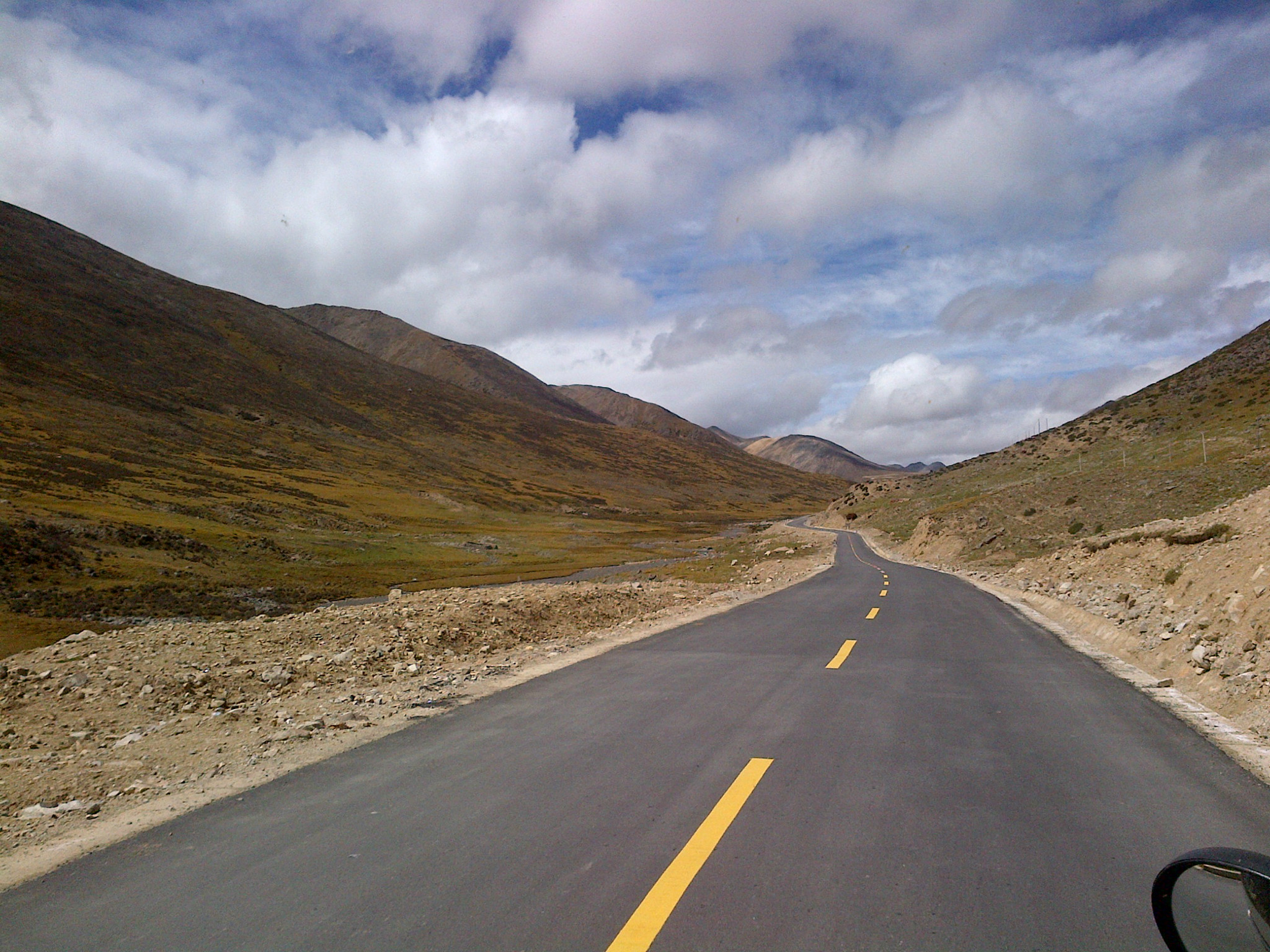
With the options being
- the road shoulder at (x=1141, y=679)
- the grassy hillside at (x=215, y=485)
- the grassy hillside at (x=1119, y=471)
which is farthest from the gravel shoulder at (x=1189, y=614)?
the grassy hillside at (x=215, y=485)

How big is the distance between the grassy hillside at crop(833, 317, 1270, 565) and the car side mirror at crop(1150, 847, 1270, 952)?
36.8 meters

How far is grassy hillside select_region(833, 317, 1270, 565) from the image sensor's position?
36438mm

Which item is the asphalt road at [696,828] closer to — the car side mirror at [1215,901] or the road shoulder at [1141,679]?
the road shoulder at [1141,679]

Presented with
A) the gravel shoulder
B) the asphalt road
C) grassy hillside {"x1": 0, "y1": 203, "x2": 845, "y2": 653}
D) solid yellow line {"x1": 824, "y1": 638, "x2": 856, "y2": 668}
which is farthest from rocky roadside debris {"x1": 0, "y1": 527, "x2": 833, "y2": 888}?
grassy hillside {"x1": 0, "y1": 203, "x2": 845, "y2": 653}

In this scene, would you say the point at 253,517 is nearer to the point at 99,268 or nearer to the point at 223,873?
the point at 223,873

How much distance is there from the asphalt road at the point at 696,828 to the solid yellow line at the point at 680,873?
6cm

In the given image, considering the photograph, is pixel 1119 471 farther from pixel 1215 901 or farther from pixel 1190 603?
pixel 1215 901

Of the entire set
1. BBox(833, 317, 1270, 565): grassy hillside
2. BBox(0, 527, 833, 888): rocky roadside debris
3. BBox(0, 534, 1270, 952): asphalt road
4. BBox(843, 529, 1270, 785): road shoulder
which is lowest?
BBox(0, 527, 833, 888): rocky roadside debris

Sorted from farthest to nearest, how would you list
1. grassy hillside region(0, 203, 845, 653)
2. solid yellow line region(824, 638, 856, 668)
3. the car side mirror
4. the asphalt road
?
grassy hillside region(0, 203, 845, 653) < solid yellow line region(824, 638, 856, 668) < the asphalt road < the car side mirror

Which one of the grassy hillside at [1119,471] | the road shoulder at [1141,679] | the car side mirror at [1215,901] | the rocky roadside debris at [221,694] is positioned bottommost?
the rocky roadside debris at [221,694]

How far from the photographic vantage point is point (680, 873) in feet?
14.2

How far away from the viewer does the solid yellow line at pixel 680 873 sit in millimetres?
3695

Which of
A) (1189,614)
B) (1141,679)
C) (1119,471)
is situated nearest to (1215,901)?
(1141,679)

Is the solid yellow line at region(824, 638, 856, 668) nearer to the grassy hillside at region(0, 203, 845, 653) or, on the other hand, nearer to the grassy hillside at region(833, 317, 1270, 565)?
the grassy hillside at region(0, 203, 845, 653)
